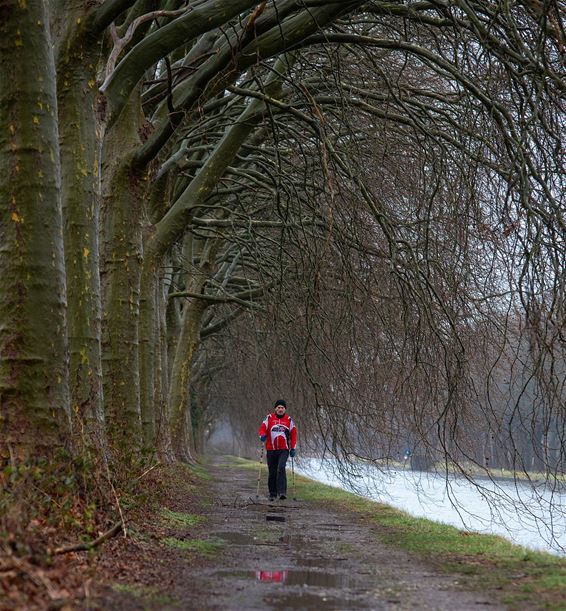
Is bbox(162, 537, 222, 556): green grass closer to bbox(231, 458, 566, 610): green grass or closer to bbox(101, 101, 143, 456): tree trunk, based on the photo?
bbox(231, 458, 566, 610): green grass

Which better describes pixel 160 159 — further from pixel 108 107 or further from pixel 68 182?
pixel 68 182

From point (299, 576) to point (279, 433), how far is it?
8605 mm

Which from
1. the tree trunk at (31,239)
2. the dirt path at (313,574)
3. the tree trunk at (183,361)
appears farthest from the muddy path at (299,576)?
the tree trunk at (183,361)

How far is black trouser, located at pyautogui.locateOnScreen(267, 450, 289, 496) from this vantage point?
15.4 metres

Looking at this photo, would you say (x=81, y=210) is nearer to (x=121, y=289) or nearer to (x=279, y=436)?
(x=121, y=289)

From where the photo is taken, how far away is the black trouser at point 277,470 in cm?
1539

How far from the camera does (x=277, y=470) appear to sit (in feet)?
51.9

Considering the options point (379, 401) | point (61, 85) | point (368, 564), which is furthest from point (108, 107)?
point (368, 564)

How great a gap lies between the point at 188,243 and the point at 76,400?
49.6 feet

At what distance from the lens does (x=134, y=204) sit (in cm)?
1157

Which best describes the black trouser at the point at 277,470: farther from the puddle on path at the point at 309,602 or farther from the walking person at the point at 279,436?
the puddle on path at the point at 309,602

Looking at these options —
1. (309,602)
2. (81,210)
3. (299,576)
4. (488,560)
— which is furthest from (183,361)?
(309,602)

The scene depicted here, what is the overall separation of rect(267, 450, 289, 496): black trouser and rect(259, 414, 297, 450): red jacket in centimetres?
12

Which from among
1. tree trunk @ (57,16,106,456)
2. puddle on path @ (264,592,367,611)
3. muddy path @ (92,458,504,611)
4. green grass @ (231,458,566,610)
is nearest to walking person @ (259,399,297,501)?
green grass @ (231,458,566,610)
